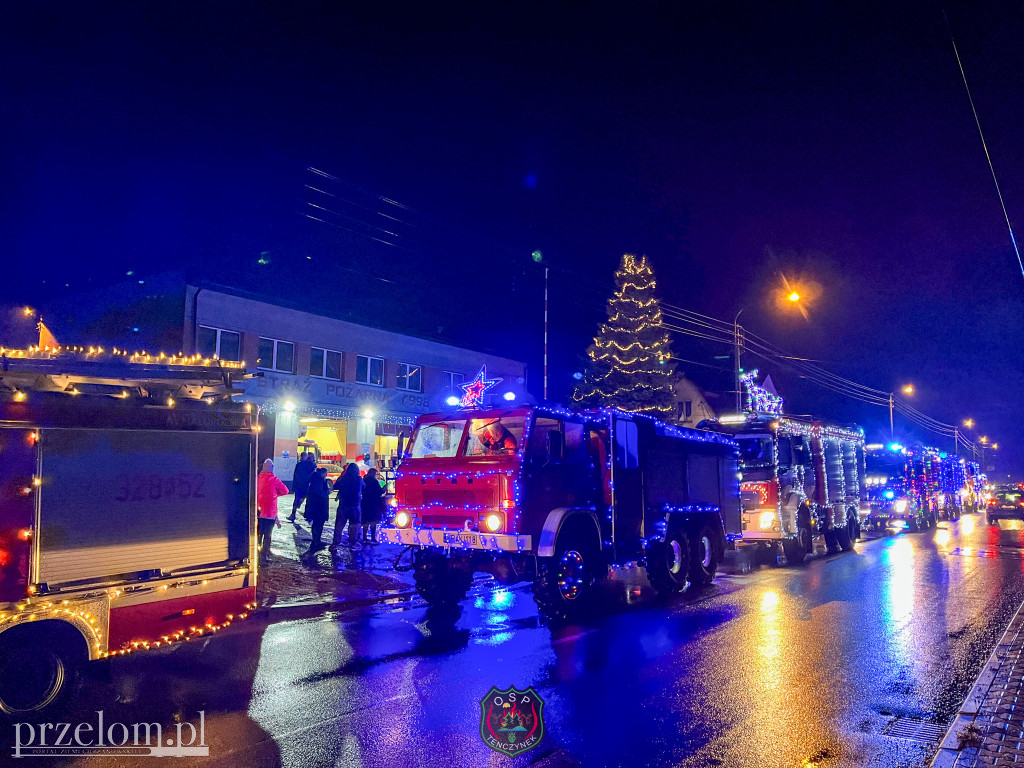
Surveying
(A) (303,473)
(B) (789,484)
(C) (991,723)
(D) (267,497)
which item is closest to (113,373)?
(D) (267,497)

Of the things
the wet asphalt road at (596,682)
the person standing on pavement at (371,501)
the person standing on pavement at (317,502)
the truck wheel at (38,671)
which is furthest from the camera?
the person standing on pavement at (371,501)

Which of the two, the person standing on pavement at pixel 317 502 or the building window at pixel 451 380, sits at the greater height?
the building window at pixel 451 380

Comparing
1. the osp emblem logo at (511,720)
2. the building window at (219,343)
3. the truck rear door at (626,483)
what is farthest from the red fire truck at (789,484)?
the building window at (219,343)

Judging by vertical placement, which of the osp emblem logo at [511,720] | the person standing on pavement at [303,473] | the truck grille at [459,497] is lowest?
the osp emblem logo at [511,720]

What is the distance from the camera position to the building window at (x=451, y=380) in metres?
36.0

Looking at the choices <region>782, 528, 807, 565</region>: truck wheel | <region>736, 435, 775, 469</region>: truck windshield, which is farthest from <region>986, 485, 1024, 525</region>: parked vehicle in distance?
<region>736, 435, 775, 469</region>: truck windshield

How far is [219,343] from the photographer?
25609 mm

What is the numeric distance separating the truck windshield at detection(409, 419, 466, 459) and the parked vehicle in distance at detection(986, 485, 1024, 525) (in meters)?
28.6

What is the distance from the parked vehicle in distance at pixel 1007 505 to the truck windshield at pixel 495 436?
28361mm

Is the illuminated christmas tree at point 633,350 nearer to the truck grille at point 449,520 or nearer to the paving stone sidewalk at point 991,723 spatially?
the truck grille at point 449,520

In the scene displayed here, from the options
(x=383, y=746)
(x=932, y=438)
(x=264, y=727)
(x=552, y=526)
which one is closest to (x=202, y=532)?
(x=264, y=727)

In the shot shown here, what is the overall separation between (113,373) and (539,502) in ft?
17.5

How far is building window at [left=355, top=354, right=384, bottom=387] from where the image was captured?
31562 millimetres

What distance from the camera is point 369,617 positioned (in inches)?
364
